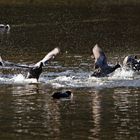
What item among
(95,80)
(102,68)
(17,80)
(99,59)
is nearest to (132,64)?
(99,59)

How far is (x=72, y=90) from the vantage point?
2577 cm

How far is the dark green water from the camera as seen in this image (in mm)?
18672

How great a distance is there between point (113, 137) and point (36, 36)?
3391 centimetres

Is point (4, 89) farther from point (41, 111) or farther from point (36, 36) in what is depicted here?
point (36, 36)

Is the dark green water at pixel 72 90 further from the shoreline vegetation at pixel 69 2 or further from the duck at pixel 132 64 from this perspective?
the shoreline vegetation at pixel 69 2

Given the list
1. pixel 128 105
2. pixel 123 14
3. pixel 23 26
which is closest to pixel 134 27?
pixel 23 26

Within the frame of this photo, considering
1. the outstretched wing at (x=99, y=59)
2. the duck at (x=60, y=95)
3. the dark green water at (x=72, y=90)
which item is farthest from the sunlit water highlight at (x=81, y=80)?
the duck at (x=60, y=95)

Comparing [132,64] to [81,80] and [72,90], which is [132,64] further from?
[72,90]

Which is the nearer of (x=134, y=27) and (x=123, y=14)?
(x=134, y=27)

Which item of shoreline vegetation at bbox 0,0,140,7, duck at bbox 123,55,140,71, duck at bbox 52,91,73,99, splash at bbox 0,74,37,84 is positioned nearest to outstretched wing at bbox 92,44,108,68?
duck at bbox 123,55,140,71

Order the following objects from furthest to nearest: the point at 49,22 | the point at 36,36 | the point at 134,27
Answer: the point at 49,22 → the point at 134,27 → the point at 36,36

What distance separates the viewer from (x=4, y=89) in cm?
2633

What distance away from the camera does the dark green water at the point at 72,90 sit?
1867 cm

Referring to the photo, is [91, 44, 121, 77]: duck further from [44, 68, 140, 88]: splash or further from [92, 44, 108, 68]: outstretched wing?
[44, 68, 140, 88]: splash
